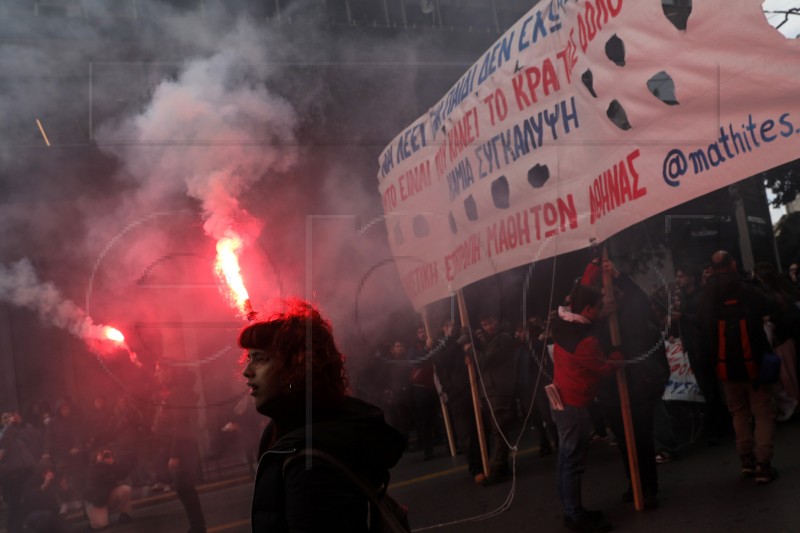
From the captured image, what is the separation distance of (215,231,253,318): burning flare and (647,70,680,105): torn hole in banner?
3397 mm

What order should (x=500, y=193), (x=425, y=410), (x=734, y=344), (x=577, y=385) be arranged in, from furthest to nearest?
(x=425, y=410) → (x=500, y=193) → (x=734, y=344) → (x=577, y=385)

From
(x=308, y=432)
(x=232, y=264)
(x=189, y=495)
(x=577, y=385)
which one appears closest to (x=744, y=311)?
(x=577, y=385)

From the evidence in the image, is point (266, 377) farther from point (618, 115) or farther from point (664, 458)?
point (664, 458)

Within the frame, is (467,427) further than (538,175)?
Yes

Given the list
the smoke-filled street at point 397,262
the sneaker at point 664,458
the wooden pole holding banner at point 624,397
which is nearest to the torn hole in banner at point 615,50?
the smoke-filled street at point 397,262

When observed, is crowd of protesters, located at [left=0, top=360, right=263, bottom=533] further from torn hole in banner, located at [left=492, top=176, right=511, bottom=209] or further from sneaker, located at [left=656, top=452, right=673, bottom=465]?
sneaker, located at [left=656, top=452, right=673, bottom=465]

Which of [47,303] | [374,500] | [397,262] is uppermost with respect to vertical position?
[47,303]

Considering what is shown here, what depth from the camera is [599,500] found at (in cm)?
554

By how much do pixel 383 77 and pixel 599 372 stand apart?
21.1 ft

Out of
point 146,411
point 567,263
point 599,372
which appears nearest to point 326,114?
point 567,263

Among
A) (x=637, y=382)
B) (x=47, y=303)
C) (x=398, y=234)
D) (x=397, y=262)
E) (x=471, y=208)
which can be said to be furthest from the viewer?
(x=47, y=303)

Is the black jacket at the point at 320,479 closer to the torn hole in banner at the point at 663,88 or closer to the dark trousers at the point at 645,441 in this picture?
the torn hole in banner at the point at 663,88

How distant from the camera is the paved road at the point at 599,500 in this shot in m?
4.65

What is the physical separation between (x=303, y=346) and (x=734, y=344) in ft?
13.2
